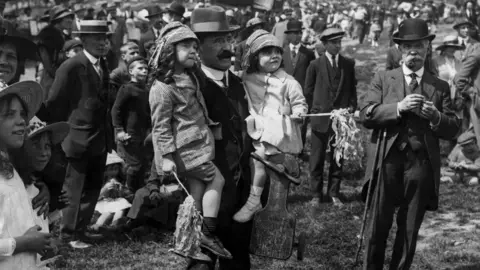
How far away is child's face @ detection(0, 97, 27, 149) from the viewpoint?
13.2 feet

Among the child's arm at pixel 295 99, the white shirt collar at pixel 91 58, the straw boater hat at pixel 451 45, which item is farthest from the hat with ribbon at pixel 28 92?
the straw boater hat at pixel 451 45

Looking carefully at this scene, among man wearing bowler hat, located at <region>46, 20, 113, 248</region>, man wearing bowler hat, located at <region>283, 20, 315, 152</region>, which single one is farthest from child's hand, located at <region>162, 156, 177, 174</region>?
man wearing bowler hat, located at <region>283, 20, 315, 152</region>

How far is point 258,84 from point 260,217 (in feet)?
3.72

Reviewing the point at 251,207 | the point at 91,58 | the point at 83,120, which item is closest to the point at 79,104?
the point at 83,120

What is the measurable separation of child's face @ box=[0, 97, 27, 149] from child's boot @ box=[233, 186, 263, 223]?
2504mm

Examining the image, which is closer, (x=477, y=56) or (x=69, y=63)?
(x=69, y=63)

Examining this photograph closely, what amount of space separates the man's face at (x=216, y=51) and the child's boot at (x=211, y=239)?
1.24 metres

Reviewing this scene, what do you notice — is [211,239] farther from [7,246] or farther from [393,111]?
[7,246]

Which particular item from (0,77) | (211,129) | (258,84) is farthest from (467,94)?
(0,77)

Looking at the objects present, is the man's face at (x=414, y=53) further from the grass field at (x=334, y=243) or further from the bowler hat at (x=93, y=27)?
the bowler hat at (x=93, y=27)

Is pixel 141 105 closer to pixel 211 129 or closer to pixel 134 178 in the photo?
pixel 134 178

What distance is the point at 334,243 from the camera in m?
8.45

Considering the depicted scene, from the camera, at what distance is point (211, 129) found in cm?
592

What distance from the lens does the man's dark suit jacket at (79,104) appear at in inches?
309
